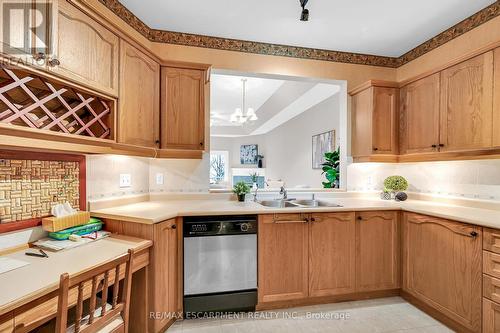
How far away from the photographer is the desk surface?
1.00 meters

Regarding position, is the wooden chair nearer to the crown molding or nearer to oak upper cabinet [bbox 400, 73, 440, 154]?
the crown molding

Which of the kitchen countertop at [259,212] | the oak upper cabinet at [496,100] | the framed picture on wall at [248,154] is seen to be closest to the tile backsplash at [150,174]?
the kitchen countertop at [259,212]

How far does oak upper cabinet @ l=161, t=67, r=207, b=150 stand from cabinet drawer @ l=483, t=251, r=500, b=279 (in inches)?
90.9

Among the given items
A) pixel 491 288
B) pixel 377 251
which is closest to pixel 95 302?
pixel 377 251

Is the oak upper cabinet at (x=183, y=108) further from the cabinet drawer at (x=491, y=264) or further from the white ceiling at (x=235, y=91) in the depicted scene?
the cabinet drawer at (x=491, y=264)

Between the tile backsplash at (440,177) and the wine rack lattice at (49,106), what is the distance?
2.64 meters

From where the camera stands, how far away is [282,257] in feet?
7.14

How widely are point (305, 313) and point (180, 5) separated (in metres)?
2.88

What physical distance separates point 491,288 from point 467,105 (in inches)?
55.1

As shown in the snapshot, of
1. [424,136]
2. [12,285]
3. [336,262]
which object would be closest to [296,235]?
[336,262]

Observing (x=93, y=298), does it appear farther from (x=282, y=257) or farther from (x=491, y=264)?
(x=491, y=264)

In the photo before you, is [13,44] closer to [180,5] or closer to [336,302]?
[180,5]

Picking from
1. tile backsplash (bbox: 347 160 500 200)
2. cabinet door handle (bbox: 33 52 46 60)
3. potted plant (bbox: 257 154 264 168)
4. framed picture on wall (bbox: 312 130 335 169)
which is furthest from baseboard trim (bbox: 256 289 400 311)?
potted plant (bbox: 257 154 264 168)

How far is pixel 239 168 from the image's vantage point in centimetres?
936
